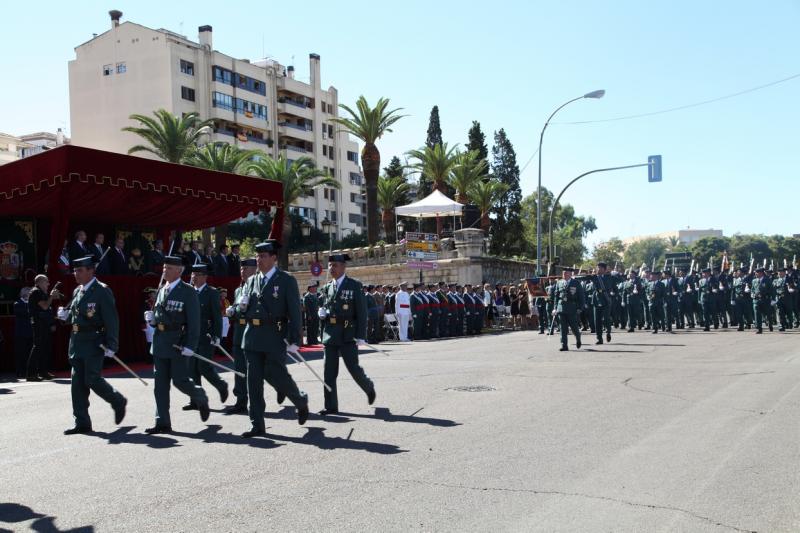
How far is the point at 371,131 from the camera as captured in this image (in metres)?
49.8

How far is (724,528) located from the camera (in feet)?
16.1

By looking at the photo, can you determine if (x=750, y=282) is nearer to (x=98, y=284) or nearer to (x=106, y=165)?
(x=106, y=165)

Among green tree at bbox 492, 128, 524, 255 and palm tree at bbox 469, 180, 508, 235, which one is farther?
green tree at bbox 492, 128, 524, 255

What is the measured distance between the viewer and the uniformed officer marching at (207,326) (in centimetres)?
1009

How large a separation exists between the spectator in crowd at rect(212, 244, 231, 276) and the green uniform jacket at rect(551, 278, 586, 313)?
8390 mm

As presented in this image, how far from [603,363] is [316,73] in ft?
223

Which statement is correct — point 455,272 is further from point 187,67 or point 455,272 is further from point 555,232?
point 555,232

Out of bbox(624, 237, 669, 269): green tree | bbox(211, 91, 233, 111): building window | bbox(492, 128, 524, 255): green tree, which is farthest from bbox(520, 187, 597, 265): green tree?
bbox(624, 237, 669, 269): green tree

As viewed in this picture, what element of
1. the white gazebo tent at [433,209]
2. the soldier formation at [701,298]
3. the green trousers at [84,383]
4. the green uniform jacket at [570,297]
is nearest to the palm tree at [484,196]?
the white gazebo tent at [433,209]

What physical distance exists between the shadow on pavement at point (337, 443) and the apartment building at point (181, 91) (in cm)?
5052

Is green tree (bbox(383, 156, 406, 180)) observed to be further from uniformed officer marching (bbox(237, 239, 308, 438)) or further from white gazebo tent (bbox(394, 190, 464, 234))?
uniformed officer marching (bbox(237, 239, 308, 438))

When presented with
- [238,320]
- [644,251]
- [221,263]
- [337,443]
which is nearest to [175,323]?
[238,320]

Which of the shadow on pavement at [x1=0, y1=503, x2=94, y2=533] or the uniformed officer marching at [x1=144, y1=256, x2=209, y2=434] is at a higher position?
the uniformed officer marching at [x1=144, y1=256, x2=209, y2=434]

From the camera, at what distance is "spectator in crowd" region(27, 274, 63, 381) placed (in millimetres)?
14125
